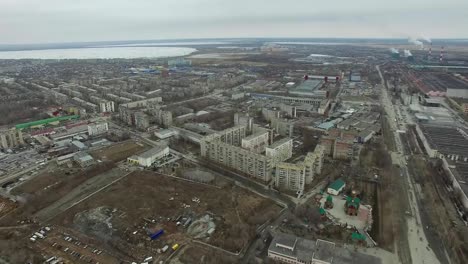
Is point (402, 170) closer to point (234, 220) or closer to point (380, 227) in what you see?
point (380, 227)

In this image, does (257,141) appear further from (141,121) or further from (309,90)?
(309,90)

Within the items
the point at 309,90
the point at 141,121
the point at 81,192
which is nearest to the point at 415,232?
the point at 81,192

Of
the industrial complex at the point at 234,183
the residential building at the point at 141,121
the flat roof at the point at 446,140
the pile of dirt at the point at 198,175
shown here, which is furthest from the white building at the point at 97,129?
the flat roof at the point at 446,140

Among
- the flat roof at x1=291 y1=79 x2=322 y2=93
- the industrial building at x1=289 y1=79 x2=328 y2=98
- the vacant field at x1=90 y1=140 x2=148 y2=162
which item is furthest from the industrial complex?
the flat roof at x1=291 y1=79 x2=322 y2=93

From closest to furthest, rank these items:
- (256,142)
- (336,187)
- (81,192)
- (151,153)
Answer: (336,187)
(81,192)
(151,153)
(256,142)

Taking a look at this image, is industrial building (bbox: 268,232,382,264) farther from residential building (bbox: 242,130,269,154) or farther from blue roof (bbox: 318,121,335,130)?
blue roof (bbox: 318,121,335,130)
